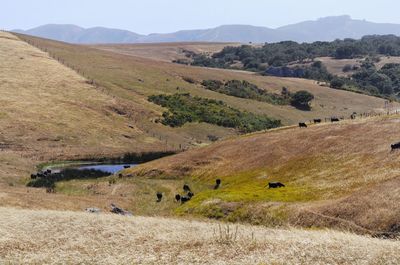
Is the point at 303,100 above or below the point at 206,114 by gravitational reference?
above

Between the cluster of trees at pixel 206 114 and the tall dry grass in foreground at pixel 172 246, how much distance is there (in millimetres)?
123955

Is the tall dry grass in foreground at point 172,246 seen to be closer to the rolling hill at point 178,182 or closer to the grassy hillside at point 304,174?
the rolling hill at point 178,182

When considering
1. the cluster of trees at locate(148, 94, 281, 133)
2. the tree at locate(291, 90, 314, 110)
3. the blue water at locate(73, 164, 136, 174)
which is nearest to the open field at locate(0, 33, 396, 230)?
the tree at locate(291, 90, 314, 110)

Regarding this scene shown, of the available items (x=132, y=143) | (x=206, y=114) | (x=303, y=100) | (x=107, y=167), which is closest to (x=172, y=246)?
(x=107, y=167)

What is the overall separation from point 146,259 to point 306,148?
56985 millimetres

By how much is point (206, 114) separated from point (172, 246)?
140m

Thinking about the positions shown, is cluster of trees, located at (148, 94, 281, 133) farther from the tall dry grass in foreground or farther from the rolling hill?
the tall dry grass in foreground

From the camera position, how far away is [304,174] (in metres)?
66.8

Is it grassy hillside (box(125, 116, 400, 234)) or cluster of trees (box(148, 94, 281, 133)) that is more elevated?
grassy hillside (box(125, 116, 400, 234))

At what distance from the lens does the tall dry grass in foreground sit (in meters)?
23.7

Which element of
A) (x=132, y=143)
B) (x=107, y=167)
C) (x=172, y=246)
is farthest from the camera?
(x=132, y=143)

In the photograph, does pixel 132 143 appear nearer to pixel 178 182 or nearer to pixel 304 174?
pixel 178 182

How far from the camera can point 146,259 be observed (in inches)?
950

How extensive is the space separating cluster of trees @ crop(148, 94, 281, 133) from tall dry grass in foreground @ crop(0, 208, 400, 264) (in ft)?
407
